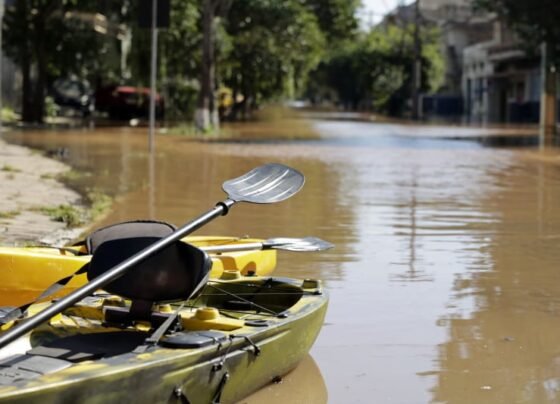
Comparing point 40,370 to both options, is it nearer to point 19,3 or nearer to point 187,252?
point 187,252

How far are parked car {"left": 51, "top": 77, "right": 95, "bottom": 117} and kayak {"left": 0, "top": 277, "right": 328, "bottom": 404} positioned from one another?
40.5 m

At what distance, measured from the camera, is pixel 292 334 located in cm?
562

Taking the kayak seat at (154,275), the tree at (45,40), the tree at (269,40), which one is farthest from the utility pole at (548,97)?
the kayak seat at (154,275)

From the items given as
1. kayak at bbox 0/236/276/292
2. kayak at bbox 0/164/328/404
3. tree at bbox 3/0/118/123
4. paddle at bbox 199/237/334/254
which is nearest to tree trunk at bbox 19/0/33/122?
tree at bbox 3/0/118/123

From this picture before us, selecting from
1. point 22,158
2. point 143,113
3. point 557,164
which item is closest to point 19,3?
point 143,113

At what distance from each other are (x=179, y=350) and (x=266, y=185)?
1470 millimetres

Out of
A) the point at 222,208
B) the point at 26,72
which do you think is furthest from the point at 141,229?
the point at 26,72

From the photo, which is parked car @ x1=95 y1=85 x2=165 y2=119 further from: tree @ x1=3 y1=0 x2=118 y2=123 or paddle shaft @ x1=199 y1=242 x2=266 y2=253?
paddle shaft @ x1=199 y1=242 x2=266 y2=253

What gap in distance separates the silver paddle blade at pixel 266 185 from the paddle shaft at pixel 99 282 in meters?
0.15

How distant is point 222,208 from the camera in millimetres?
5605

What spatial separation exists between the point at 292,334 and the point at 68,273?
5.85 feet

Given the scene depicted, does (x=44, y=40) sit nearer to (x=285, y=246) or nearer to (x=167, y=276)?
(x=285, y=246)

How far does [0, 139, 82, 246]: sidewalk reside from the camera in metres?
10.2

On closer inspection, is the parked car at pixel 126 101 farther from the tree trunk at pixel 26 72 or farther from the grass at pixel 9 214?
the grass at pixel 9 214
